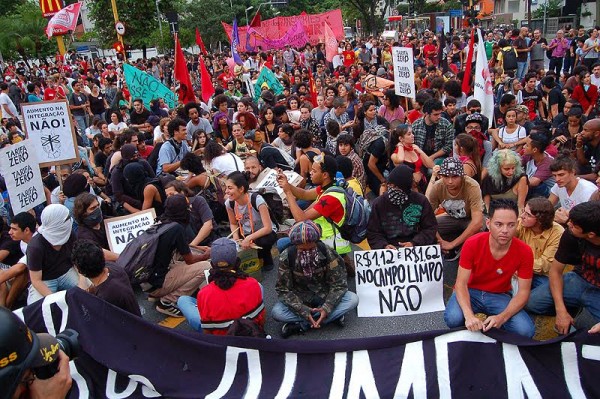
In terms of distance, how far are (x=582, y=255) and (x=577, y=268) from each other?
0.23 meters

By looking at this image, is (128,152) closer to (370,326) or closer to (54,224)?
(54,224)

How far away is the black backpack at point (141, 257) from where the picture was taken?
5336 mm

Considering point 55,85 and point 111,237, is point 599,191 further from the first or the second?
point 55,85

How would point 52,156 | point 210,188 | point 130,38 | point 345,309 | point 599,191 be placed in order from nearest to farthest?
point 345,309
point 599,191
point 52,156
point 210,188
point 130,38

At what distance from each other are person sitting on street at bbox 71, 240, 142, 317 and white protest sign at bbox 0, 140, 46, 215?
7.85 ft

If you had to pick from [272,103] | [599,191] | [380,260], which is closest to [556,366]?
[380,260]

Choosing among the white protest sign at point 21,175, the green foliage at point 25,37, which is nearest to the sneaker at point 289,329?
the white protest sign at point 21,175

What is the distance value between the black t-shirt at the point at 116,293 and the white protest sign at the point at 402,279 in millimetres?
2103

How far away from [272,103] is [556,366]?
9.24 metres

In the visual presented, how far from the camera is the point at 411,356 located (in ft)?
13.1

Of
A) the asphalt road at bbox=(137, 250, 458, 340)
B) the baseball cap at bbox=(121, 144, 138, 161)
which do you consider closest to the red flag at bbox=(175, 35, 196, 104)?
the baseball cap at bbox=(121, 144, 138, 161)

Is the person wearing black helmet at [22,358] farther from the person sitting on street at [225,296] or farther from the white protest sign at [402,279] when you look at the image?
the white protest sign at [402,279]

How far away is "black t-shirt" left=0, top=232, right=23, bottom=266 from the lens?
5.64 metres

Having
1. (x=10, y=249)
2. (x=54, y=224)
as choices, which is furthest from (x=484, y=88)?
(x=10, y=249)
